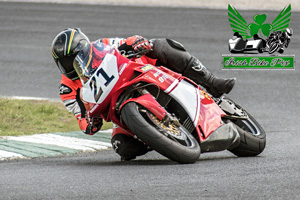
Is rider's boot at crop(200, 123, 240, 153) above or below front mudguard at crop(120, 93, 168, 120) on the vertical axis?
below

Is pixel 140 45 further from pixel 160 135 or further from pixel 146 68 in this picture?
pixel 160 135

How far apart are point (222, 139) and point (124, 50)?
50.6 inches

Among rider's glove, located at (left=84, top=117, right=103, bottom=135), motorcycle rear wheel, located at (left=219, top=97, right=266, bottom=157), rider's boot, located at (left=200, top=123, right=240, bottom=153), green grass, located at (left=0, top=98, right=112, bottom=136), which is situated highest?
rider's boot, located at (left=200, top=123, right=240, bottom=153)

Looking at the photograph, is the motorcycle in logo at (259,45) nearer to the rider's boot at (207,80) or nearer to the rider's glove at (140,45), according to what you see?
the rider's boot at (207,80)

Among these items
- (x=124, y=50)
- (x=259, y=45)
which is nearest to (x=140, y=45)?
(x=124, y=50)

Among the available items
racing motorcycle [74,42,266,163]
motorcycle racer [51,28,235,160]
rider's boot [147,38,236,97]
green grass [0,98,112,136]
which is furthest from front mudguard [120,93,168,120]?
green grass [0,98,112,136]

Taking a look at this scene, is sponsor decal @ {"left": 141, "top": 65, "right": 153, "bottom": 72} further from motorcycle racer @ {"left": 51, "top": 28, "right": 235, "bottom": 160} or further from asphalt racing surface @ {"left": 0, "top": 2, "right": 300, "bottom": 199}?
asphalt racing surface @ {"left": 0, "top": 2, "right": 300, "bottom": 199}

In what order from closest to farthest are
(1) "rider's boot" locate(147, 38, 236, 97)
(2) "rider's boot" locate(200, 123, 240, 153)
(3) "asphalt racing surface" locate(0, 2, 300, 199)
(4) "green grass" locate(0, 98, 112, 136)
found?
(3) "asphalt racing surface" locate(0, 2, 300, 199) → (2) "rider's boot" locate(200, 123, 240, 153) → (1) "rider's boot" locate(147, 38, 236, 97) → (4) "green grass" locate(0, 98, 112, 136)

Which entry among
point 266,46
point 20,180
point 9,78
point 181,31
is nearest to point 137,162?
point 20,180

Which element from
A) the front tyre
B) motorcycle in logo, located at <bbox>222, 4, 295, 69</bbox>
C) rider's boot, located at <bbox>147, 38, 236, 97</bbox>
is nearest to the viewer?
the front tyre

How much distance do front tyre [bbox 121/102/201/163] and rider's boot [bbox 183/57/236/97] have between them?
87 centimetres

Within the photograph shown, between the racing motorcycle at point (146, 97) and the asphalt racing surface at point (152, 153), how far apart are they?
32 centimetres

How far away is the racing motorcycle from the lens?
642 cm

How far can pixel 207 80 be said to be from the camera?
24.0 ft
